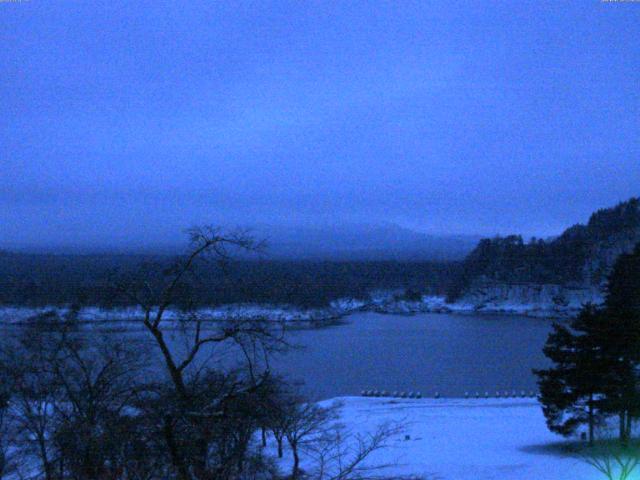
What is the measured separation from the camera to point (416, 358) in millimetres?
17734

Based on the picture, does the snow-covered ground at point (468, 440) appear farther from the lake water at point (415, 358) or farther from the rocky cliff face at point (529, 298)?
the rocky cliff face at point (529, 298)

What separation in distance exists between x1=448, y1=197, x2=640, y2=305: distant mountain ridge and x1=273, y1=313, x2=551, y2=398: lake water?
6.67 meters

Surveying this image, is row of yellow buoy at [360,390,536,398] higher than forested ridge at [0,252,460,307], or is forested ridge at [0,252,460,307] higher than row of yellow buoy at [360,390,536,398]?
forested ridge at [0,252,460,307]

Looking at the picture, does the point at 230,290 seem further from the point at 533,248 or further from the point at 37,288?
the point at 533,248

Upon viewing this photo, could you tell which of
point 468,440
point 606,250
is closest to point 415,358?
point 468,440

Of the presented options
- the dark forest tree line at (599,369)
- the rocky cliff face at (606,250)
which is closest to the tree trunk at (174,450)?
the dark forest tree line at (599,369)

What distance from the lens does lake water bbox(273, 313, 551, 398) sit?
14156mm

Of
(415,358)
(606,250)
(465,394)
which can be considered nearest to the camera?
(465,394)

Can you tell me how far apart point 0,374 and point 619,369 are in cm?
680

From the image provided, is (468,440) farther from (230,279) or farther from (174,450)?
(174,450)

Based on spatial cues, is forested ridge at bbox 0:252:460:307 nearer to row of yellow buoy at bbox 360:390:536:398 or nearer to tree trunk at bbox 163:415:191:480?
tree trunk at bbox 163:415:191:480

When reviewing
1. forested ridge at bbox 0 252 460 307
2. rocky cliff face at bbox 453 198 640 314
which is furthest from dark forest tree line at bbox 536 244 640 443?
rocky cliff face at bbox 453 198 640 314

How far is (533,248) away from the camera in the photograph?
3428cm

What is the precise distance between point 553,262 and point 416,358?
734 inches
